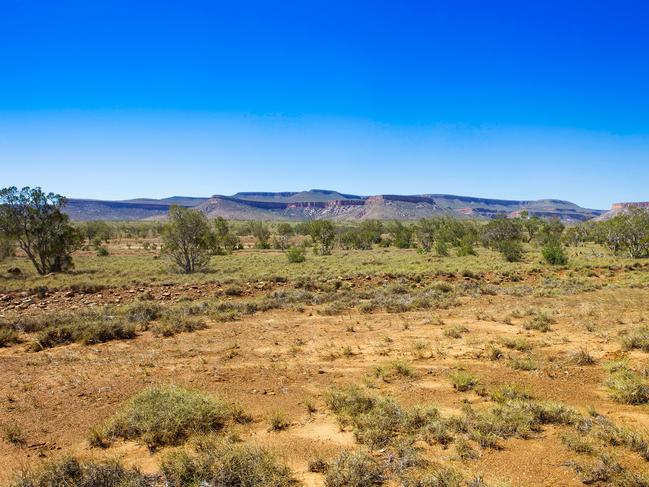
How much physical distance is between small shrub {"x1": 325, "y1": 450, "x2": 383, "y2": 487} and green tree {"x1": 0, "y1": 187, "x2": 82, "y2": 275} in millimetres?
33101

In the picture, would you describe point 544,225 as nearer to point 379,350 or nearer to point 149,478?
point 379,350

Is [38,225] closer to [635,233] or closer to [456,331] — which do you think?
[456,331]

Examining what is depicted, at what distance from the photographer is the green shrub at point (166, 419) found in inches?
249

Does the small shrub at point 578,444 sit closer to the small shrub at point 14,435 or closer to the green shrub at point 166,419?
the green shrub at point 166,419

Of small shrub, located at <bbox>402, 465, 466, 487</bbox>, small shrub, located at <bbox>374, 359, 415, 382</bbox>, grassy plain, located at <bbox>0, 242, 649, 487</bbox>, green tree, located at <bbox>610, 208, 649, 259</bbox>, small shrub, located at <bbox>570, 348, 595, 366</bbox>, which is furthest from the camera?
green tree, located at <bbox>610, 208, 649, 259</bbox>

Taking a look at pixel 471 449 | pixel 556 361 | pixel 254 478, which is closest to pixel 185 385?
pixel 254 478

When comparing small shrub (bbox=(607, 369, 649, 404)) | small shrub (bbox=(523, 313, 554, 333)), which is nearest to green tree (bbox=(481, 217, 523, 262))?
small shrub (bbox=(523, 313, 554, 333))

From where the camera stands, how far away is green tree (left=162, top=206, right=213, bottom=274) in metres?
31.7

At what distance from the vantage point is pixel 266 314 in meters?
16.6

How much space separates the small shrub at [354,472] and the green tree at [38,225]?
109 feet

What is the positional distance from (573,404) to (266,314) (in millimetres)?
11590

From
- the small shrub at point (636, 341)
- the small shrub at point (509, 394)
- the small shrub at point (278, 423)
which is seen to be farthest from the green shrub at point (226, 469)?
the small shrub at point (636, 341)

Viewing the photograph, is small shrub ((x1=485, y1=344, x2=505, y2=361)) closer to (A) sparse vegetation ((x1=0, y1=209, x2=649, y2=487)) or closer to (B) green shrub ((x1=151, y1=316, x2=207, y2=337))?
(A) sparse vegetation ((x1=0, y1=209, x2=649, y2=487))

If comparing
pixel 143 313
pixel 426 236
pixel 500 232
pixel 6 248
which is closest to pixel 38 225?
pixel 6 248
